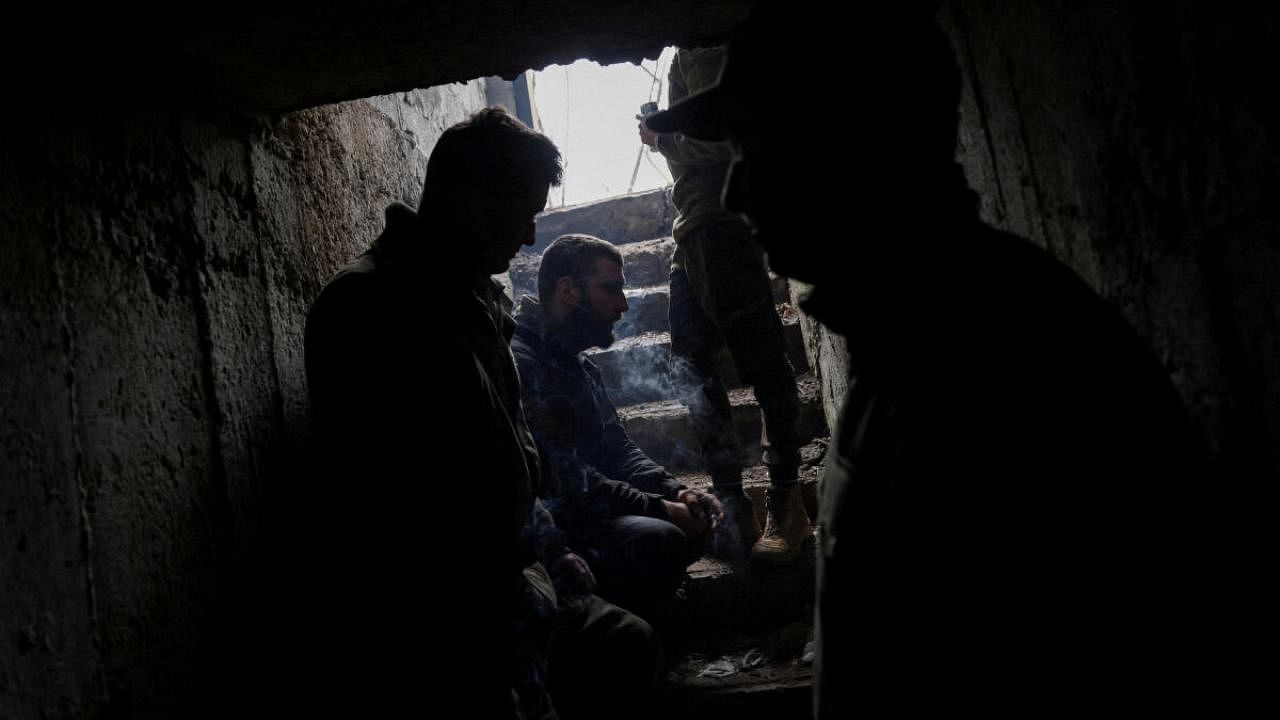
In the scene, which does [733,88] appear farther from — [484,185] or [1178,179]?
[484,185]

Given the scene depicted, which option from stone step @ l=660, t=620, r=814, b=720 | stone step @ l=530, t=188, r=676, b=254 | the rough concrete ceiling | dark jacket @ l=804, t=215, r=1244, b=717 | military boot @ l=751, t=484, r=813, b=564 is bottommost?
stone step @ l=660, t=620, r=814, b=720

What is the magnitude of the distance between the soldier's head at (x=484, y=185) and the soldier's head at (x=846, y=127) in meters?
1.13

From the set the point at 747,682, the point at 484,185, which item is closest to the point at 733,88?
the point at 484,185

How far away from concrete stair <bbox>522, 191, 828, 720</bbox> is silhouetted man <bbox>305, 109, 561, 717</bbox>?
1.40 metres

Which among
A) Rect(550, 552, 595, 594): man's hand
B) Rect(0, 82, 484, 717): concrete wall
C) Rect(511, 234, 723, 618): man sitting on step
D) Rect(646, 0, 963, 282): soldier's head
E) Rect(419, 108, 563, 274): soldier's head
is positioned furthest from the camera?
Rect(511, 234, 723, 618): man sitting on step

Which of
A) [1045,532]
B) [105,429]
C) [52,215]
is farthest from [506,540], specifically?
[1045,532]

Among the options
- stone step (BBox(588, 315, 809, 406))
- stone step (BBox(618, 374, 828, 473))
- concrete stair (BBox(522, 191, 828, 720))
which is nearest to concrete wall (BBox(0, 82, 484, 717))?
concrete stair (BBox(522, 191, 828, 720))

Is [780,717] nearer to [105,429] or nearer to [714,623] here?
[714,623]

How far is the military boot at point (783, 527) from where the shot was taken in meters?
3.54

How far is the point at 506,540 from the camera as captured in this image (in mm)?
1745

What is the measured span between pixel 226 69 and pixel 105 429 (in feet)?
3.27

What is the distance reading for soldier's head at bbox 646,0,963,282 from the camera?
0.79m

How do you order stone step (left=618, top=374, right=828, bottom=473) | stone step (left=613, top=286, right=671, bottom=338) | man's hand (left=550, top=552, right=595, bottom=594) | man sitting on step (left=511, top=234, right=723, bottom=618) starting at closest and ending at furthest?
man's hand (left=550, top=552, right=595, bottom=594) < man sitting on step (left=511, top=234, right=723, bottom=618) < stone step (left=618, top=374, right=828, bottom=473) < stone step (left=613, top=286, right=671, bottom=338)

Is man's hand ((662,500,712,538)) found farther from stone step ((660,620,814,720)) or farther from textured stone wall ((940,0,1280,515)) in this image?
textured stone wall ((940,0,1280,515))
